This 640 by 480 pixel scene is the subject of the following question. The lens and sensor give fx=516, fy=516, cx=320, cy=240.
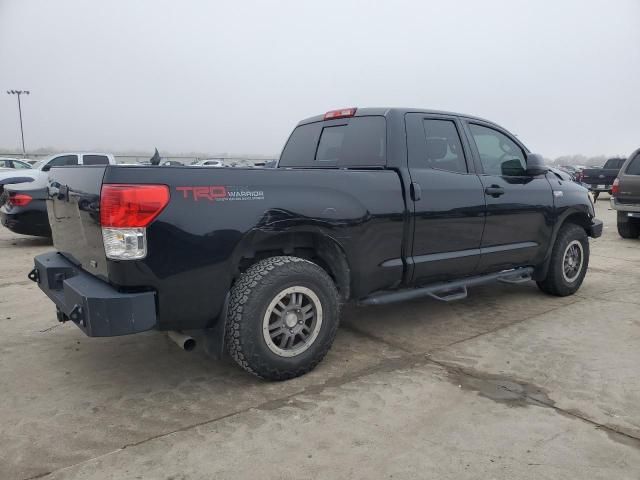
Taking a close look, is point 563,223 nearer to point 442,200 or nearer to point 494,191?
point 494,191

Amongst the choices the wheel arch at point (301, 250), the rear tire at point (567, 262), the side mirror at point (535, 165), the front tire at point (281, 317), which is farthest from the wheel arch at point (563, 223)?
the front tire at point (281, 317)

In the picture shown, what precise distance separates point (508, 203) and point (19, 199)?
7.68 m

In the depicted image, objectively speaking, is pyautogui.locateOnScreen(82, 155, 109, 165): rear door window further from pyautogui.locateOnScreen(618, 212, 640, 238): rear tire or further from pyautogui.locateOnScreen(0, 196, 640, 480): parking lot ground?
pyautogui.locateOnScreen(618, 212, 640, 238): rear tire

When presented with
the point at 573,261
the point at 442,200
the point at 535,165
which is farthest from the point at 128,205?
the point at 573,261

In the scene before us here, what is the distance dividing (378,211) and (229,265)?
1.23 metres

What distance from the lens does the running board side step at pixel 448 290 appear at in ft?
13.2

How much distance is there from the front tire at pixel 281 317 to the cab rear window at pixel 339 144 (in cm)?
117

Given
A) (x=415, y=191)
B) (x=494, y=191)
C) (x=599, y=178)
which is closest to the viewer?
(x=415, y=191)

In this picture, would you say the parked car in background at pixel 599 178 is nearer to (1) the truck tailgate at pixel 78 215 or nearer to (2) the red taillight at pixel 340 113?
(2) the red taillight at pixel 340 113

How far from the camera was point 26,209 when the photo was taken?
27.9 ft

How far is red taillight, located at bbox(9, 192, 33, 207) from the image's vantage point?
8.52m

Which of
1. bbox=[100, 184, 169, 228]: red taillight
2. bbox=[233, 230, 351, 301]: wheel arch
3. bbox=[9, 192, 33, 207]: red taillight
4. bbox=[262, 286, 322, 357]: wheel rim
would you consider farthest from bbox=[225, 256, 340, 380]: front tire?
bbox=[9, 192, 33, 207]: red taillight

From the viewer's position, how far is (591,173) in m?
21.0

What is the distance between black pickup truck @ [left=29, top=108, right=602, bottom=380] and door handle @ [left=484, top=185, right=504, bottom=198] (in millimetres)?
17
